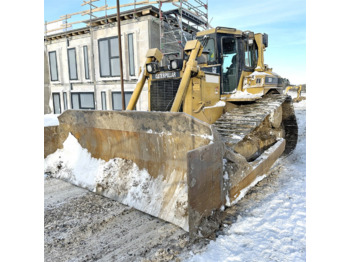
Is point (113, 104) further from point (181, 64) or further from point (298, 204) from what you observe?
point (298, 204)

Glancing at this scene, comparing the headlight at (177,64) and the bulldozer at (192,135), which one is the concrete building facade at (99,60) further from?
the headlight at (177,64)

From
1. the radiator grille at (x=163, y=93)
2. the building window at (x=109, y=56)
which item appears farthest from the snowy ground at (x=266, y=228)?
the building window at (x=109, y=56)

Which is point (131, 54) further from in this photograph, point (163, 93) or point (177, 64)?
point (177, 64)

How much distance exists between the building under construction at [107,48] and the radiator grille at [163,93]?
243 inches

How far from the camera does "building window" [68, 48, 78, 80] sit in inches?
575

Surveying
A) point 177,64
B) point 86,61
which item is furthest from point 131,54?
point 177,64

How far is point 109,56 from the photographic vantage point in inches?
514

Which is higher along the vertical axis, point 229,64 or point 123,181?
point 229,64

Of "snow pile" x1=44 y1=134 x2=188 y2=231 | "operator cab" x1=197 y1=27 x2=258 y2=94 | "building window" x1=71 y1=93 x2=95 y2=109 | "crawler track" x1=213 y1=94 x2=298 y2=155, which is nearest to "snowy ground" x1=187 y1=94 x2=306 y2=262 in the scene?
"snow pile" x1=44 y1=134 x2=188 y2=231

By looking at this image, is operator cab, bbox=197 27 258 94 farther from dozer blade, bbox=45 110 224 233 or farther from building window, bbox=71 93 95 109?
building window, bbox=71 93 95 109

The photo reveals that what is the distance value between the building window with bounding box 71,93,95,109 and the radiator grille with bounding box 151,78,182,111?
9.96 m

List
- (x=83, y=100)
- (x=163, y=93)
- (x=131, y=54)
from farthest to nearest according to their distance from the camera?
1. (x=83, y=100)
2. (x=131, y=54)
3. (x=163, y=93)

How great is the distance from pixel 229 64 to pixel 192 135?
2968 mm
